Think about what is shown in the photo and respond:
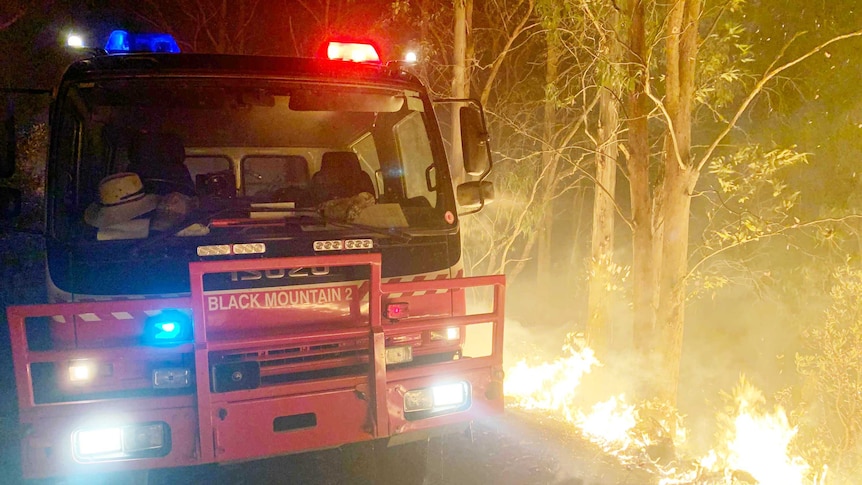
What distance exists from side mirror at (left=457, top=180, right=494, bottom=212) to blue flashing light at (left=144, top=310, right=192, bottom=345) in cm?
213

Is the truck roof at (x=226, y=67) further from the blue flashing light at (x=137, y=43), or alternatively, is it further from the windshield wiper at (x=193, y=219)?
the windshield wiper at (x=193, y=219)

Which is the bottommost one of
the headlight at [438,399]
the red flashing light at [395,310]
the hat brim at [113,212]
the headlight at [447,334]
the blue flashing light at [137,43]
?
the headlight at [438,399]

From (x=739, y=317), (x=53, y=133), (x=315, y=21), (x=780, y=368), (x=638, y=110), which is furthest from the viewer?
(x=315, y=21)

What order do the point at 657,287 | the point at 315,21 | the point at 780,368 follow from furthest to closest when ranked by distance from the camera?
the point at 315,21 → the point at 780,368 → the point at 657,287

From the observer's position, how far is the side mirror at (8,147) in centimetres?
385

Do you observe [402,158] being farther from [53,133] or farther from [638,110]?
[638,110]

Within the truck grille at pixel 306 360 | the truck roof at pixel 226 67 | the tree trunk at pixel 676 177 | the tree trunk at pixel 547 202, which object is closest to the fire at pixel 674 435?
the tree trunk at pixel 676 177

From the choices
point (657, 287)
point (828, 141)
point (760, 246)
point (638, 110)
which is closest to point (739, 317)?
point (760, 246)

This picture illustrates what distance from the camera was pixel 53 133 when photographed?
384 cm

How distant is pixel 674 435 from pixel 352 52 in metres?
4.80

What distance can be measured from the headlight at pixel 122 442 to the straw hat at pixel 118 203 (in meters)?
1.14

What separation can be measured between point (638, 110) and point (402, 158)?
2909 mm

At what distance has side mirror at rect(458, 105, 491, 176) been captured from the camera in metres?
4.61

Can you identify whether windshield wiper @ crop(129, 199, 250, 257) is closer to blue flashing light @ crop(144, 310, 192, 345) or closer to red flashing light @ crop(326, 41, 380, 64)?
blue flashing light @ crop(144, 310, 192, 345)
